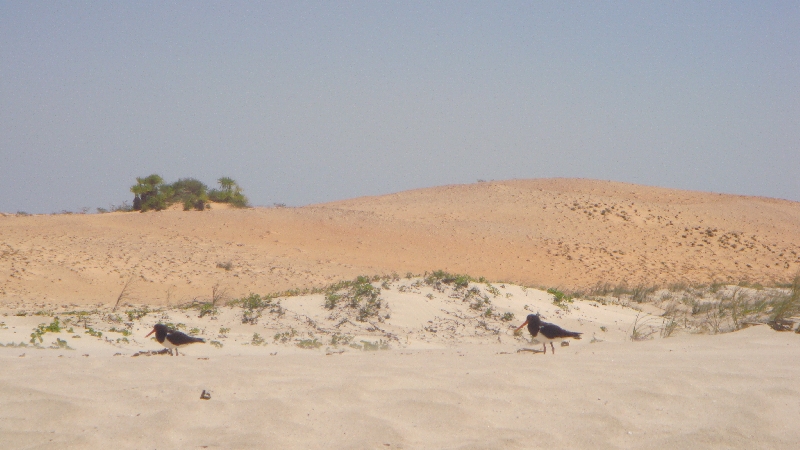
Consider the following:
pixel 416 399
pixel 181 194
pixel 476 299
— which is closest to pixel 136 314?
pixel 476 299

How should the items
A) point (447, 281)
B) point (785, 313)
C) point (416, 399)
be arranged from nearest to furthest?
point (416, 399), point (785, 313), point (447, 281)

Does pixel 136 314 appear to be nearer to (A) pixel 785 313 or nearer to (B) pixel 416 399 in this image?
(B) pixel 416 399

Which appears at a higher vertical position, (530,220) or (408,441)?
(530,220)

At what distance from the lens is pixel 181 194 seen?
30.9m

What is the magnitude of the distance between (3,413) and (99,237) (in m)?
16.8

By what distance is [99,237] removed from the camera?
2005 cm

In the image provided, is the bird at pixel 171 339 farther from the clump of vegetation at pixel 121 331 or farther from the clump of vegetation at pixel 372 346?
the clump of vegetation at pixel 372 346

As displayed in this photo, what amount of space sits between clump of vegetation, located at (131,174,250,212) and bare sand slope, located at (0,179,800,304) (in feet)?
17.5

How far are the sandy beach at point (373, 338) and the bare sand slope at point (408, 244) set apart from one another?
13 cm

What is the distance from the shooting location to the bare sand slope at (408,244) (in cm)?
1630

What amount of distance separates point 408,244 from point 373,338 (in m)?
13.2

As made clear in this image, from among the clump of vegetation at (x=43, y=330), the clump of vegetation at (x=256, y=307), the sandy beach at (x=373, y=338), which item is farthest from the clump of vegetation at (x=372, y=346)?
the clump of vegetation at (x=43, y=330)

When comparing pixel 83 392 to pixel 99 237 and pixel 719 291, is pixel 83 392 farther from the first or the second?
pixel 99 237

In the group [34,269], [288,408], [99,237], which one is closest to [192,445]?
[288,408]
